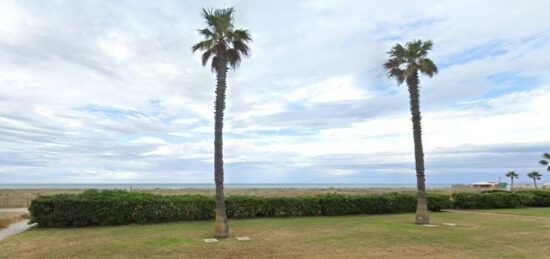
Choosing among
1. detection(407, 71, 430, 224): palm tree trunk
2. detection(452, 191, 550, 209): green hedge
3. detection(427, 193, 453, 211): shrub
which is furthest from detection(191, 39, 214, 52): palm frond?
detection(452, 191, 550, 209): green hedge

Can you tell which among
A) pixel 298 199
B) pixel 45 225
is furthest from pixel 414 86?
pixel 45 225

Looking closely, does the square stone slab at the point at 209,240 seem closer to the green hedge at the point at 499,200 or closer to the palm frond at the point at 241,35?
the palm frond at the point at 241,35

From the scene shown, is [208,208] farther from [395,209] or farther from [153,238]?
[395,209]

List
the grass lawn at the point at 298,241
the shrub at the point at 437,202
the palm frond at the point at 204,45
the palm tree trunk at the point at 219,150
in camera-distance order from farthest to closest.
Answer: the shrub at the point at 437,202, the palm frond at the point at 204,45, the palm tree trunk at the point at 219,150, the grass lawn at the point at 298,241

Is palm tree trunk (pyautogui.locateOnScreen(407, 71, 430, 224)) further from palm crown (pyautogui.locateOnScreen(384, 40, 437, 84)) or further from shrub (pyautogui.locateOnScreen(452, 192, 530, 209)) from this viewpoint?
shrub (pyautogui.locateOnScreen(452, 192, 530, 209))

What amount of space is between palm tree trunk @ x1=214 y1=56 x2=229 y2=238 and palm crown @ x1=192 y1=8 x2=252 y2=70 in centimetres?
30

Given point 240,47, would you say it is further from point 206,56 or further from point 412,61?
point 412,61

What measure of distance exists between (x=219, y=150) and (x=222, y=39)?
414 centimetres

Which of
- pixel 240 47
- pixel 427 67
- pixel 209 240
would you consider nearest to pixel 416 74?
pixel 427 67

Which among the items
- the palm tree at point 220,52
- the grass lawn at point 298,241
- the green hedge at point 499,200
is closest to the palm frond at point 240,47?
the palm tree at point 220,52

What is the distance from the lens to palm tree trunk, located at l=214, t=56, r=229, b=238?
15.0m

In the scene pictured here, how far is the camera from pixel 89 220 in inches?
709

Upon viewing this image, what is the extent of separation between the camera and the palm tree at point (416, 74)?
1922cm

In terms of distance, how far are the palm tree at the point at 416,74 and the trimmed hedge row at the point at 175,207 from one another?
17.6 ft
